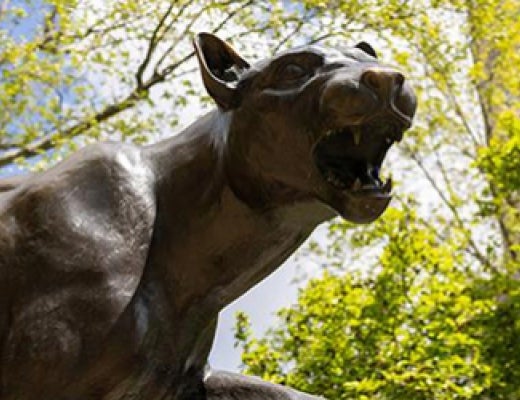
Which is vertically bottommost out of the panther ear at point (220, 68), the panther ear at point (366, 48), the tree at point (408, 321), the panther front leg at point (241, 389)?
the tree at point (408, 321)

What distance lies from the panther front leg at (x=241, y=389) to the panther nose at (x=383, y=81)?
1029 millimetres

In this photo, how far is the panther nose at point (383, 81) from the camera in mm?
2277

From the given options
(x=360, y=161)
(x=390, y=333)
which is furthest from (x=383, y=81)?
(x=390, y=333)

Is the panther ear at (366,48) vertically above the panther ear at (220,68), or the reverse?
the panther ear at (220,68)

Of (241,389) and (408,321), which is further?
(408,321)

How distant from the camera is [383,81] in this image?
228 centimetres

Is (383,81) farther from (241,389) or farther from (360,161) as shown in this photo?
(241,389)

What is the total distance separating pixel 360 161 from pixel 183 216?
20.8 inches

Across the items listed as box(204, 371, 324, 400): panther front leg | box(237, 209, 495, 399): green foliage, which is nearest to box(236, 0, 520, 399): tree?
box(237, 209, 495, 399): green foliage

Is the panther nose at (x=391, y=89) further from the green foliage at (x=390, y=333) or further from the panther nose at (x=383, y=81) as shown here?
the green foliage at (x=390, y=333)

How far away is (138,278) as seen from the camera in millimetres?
2484

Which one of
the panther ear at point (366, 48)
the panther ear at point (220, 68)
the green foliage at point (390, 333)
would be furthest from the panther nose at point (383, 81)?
the green foliage at point (390, 333)

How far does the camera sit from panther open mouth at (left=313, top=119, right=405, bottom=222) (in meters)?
2.31

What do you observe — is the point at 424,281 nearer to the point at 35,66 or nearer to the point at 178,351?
the point at 35,66
